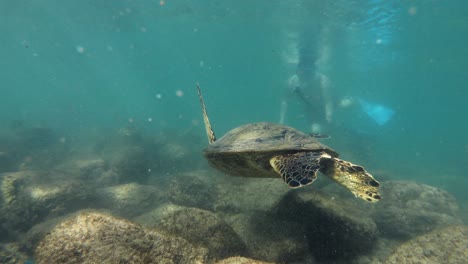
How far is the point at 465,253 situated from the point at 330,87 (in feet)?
78.0

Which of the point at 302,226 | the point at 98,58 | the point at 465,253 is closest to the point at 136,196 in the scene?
the point at 302,226

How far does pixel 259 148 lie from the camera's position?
3801 mm

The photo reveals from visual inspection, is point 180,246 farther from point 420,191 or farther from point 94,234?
point 420,191

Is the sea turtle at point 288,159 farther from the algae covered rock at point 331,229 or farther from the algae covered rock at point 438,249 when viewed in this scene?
the algae covered rock at point 438,249

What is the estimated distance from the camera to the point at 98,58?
6862 centimetres

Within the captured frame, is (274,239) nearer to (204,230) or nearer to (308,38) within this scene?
(204,230)

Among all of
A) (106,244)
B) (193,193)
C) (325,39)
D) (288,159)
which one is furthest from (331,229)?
(325,39)

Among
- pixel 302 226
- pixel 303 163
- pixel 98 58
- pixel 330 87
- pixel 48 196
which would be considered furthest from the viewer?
pixel 98 58

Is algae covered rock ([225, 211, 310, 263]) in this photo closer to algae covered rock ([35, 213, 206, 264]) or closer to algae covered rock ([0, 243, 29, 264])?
algae covered rock ([35, 213, 206, 264])

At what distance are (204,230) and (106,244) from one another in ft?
4.84

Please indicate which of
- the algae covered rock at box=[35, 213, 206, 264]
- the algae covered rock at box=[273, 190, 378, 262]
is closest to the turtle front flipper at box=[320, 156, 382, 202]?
the algae covered rock at box=[273, 190, 378, 262]

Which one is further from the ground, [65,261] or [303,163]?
[65,261]

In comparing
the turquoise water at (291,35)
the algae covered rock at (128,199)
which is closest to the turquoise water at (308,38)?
the turquoise water at (291,35)

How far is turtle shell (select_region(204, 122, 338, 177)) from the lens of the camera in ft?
12.5
